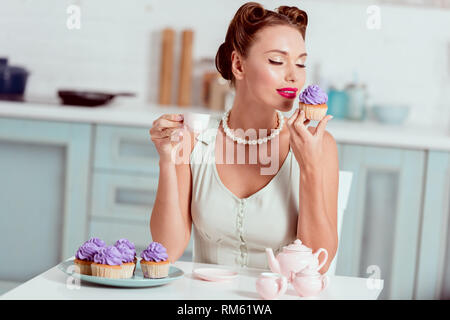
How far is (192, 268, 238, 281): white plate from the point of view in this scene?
1.27m

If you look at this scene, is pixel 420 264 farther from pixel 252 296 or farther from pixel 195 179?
pixel 252 296

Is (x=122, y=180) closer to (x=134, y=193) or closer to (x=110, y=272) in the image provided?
(x=134, y=193)

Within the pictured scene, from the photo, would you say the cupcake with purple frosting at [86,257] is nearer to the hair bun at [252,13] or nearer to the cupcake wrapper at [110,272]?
the cupcake wrapper at [110,272]

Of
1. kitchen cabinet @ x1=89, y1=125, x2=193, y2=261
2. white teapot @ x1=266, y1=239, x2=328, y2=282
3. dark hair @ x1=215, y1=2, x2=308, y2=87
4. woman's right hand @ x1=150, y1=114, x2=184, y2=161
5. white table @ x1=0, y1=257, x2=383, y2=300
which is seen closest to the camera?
white table @ x1=0, y1=257, x2=383, y2=300

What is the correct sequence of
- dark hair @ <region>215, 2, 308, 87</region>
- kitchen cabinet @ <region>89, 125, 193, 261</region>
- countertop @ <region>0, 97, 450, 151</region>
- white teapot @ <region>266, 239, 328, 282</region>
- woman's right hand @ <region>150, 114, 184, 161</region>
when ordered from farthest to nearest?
kitchen cabinet @ <region>89, 125, 193, 261</region>
countertop @ <region>0, 97, 450, 151</region>
dark hair @ <region>215, 2, 308, 87</region>
woman's right hand @ <region>150, 114, 184, 161</region>
white teapot @ <region>266, 239, 328, 282</region>

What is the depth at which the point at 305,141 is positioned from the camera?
1429mm

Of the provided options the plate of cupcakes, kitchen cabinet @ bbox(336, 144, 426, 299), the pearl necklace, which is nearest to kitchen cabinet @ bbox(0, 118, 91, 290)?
kitchen cabinet @ bbox(336, 144, 426, 299)

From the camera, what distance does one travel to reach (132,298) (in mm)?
1130

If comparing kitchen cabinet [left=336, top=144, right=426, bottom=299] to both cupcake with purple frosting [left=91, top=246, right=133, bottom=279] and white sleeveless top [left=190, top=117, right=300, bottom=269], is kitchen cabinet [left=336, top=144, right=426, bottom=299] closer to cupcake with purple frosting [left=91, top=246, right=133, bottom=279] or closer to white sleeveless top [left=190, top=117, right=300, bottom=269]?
white sleeveless top [left=190, top=117, right=300, bottom=269]

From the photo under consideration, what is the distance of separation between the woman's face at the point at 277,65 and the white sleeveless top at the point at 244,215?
173 millimetres

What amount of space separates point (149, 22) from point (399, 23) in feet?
3.93

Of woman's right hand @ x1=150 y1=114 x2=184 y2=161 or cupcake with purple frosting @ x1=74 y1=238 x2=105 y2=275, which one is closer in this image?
cupcake with purple frosting @ x1=74 y1=238 x2=105 y2=275

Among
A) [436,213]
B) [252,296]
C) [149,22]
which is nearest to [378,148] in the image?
[436,213]

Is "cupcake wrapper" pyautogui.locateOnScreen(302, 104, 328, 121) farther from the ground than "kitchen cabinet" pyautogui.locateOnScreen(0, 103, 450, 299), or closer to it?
farther from the ground
